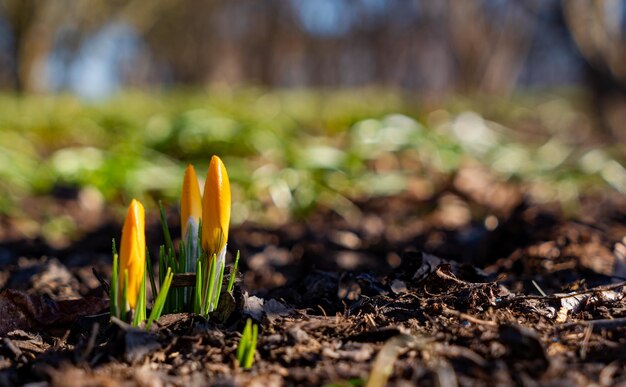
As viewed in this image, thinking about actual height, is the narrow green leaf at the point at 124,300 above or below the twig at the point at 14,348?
above

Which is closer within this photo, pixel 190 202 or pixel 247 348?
pixel 247 348

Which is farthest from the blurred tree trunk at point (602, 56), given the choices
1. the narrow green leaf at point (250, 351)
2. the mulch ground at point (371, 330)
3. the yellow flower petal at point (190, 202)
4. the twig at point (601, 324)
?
the narrow green leaf at point (250, 351)

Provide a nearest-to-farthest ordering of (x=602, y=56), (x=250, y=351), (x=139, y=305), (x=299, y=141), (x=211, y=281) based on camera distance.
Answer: (x=250, y=351) → (x=139, y=305) → (x=211, y=281) → (x=299, y=141) → (x=602, y=56)

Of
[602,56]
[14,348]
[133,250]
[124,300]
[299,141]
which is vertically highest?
[133,250]

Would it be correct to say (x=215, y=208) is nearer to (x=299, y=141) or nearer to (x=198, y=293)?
(x=198, y=293)

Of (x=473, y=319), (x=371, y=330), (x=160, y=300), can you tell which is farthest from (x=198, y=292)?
(x=473, y=319)

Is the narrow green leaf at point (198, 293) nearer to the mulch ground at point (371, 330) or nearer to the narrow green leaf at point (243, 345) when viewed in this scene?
the mulch ground at point (371, 330)

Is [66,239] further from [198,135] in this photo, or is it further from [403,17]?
[403,17]

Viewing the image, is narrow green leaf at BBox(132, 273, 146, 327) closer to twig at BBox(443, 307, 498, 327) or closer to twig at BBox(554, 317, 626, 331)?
twig at BBox(443, 307, 498, 327)
